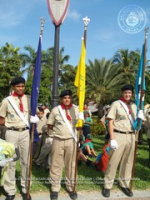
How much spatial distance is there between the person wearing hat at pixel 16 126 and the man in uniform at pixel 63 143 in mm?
435

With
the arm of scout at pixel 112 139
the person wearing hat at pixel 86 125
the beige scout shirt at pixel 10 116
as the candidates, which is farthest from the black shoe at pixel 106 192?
the person wearing hat at pixel 86 125

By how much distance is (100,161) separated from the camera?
604 centimetres

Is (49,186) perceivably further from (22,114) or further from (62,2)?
(62,2)

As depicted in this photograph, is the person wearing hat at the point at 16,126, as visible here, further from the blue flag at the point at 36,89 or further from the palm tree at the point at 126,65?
the palm tree at the point at 126,65

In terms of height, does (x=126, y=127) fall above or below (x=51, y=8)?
below

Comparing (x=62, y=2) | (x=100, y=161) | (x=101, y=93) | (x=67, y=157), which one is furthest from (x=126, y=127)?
(x=101, y=93)

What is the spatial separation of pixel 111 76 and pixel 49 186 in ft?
65.7

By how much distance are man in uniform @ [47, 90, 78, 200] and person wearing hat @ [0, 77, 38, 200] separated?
1.43 feet

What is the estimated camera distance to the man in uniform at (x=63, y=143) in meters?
4.40

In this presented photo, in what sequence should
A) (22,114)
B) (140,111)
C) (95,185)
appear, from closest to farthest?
(22,114) → (140,111) → (95,185)

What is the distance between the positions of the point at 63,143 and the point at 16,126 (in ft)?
2.80

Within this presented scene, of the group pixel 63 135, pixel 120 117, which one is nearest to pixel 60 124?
pixel 63 135

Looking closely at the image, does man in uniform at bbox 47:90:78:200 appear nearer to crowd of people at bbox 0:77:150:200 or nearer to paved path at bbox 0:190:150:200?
crowd of people at bbox 0:77:150:200

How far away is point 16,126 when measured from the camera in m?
4.25
